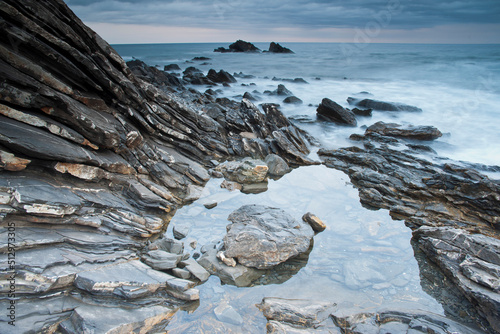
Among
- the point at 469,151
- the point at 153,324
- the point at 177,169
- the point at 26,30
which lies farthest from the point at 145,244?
the point at 469,151

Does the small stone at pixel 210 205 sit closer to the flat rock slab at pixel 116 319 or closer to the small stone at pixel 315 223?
the small stone at pixel 315 223

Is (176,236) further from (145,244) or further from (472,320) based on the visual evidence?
(472,320)

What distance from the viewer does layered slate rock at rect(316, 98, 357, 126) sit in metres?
20.7

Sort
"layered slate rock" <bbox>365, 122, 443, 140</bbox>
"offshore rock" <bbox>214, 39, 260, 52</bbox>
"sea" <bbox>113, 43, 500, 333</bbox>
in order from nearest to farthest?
"sea" <bbox>113, 43, 500, 333</bbox>, "layered slate rock" <bbox>365, 122, 443, 140</bbox>, "offshore rock" <bbox>214, 39, 260, 52</bbox>

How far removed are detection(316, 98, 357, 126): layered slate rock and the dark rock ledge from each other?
5062 mm

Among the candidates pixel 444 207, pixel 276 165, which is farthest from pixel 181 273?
pixel 444 207

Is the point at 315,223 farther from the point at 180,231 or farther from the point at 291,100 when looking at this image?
the point at 291,100

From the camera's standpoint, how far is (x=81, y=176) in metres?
8.05

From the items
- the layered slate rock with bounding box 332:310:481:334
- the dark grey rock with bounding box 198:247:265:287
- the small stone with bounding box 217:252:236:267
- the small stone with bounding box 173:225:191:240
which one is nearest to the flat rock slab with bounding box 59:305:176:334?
the dark grey rock with bounding box 198:247:265:287

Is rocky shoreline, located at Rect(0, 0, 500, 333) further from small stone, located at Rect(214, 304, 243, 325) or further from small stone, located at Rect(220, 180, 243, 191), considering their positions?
small stone, located at Rect(214, 304, 243, 325)

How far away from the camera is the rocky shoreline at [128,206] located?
5.63 meters

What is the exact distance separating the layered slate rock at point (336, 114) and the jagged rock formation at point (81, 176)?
472 inches

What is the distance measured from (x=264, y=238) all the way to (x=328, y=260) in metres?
1.82

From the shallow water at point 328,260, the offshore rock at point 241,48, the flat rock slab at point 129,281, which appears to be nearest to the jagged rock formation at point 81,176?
the flat rock slab at point 129,281
